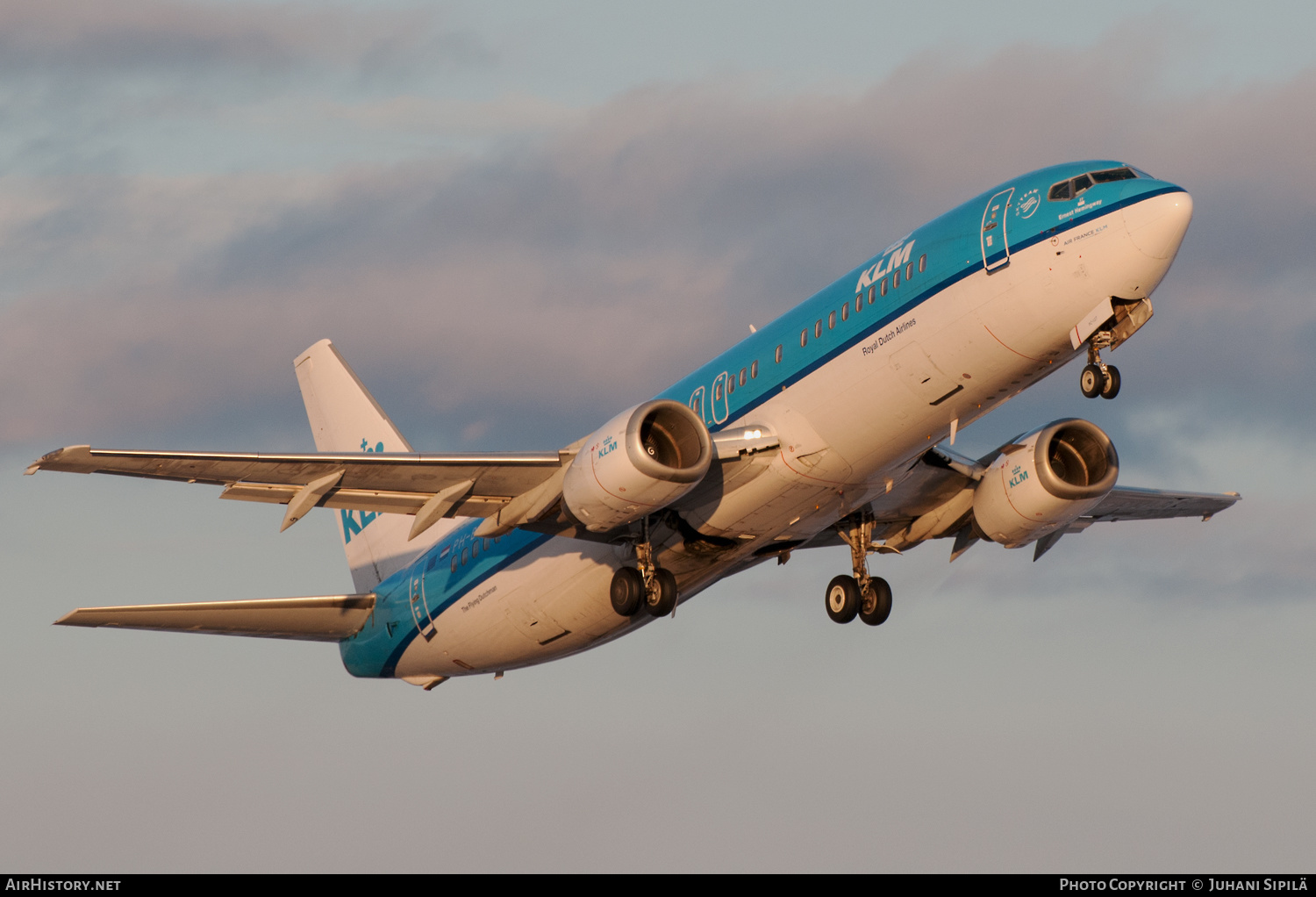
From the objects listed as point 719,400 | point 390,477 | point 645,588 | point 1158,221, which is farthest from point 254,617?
point 1158,221

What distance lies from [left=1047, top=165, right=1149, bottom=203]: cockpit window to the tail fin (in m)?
18.5

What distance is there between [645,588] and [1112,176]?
1173 cm

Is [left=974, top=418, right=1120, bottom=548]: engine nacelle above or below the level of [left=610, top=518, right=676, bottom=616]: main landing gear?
above

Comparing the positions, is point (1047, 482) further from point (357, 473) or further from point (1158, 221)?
point (357, 473)

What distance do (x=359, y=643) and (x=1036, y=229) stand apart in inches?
802

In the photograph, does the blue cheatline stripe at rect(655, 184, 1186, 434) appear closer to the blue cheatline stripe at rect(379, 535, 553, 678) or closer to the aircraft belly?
the aircraft belly

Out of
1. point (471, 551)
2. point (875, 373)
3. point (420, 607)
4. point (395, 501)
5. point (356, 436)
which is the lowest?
point (420, 607)

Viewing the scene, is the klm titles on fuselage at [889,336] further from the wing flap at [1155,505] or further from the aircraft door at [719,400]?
the wing flap at [1155,505]

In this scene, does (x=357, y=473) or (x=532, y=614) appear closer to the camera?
(x=357, y=473)

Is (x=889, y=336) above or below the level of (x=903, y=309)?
below

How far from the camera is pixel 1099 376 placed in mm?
26906

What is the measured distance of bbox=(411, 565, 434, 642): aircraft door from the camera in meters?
37.3

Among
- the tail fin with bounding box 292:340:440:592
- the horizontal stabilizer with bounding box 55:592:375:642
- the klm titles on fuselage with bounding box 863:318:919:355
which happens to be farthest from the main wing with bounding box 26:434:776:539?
the tail fin with bounding box 292:340:440:592
